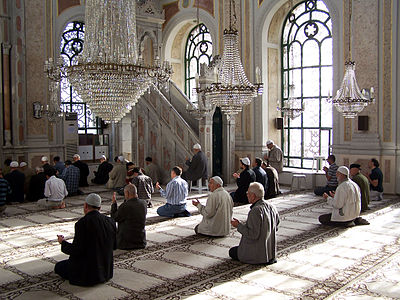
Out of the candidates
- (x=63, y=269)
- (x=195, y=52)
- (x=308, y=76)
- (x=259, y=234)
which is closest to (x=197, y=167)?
(x=308, y=76)

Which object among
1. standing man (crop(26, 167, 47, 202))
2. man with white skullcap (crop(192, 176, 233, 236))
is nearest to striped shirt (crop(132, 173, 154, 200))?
man with white skullcap (crop(192, 176, 233, 236))

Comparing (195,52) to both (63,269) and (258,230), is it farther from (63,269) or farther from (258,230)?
(63,269)

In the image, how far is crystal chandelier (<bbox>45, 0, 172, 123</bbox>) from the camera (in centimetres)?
495

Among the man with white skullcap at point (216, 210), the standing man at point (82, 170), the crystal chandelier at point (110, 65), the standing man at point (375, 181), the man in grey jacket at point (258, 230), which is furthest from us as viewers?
the standing man at point (82, 170)

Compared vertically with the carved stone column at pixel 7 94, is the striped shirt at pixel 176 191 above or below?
below

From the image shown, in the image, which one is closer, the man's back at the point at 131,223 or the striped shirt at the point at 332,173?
the man's back at the point at 131,223

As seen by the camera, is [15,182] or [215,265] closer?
[215,265]

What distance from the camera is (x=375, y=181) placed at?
8625 mm

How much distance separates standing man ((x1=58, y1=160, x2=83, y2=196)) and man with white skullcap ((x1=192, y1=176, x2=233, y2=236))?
4.26 metres

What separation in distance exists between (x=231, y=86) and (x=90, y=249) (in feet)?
10.2

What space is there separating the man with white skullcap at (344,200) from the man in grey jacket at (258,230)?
1.72 meters

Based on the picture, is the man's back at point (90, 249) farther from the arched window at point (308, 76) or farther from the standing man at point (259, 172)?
the arched window at point (308, 76)

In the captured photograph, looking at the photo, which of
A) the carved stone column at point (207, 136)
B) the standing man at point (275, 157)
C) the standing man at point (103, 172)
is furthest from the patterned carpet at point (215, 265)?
the standing man at point (103, 172)

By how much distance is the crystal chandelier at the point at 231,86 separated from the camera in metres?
6.40
